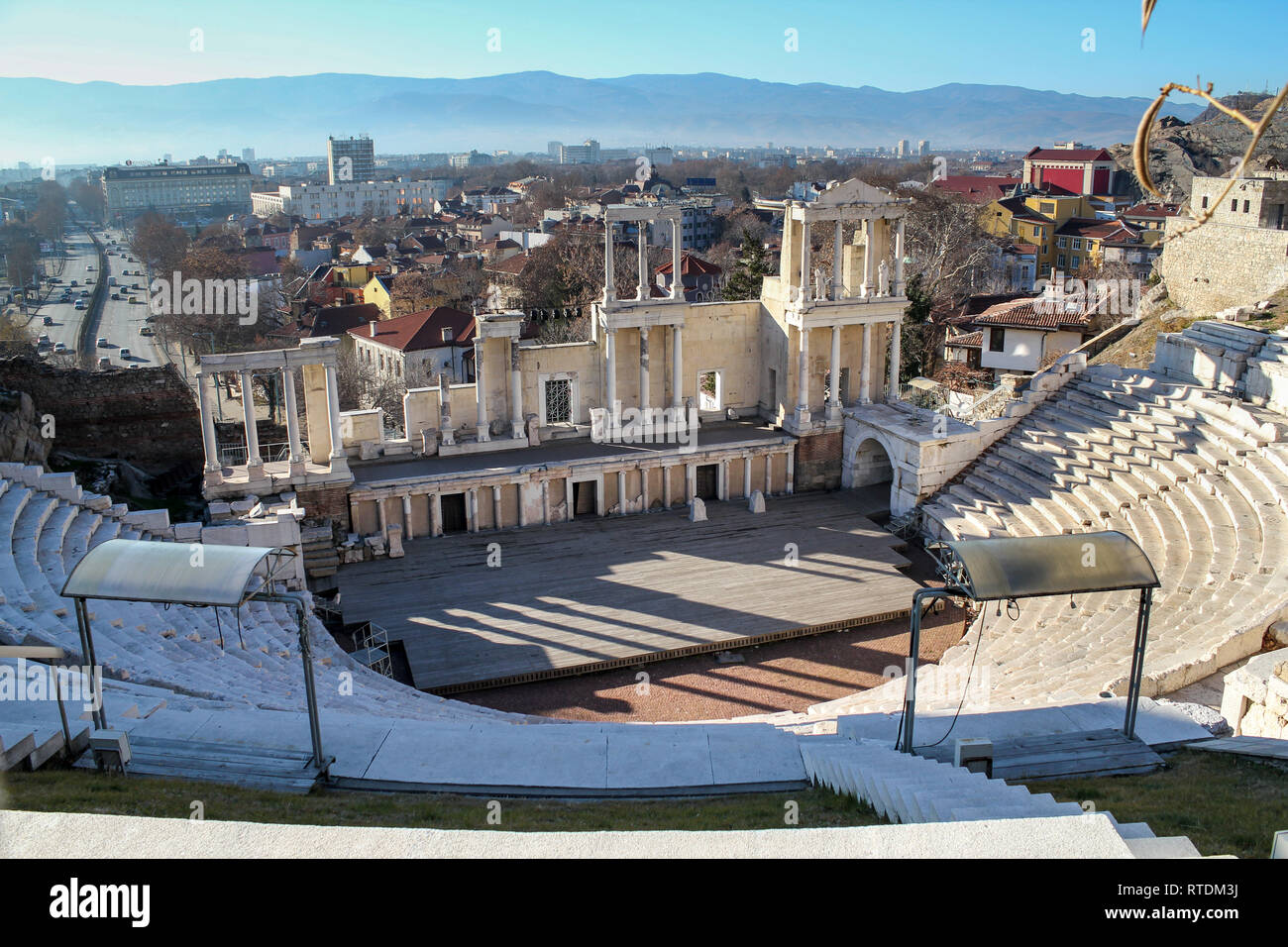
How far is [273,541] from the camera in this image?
18250 millimetres

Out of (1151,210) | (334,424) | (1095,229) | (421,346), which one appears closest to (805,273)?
(334,424)

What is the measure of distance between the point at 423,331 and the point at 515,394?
640 inches

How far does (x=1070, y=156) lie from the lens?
293 feet

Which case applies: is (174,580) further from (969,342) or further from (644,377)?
(969,342)

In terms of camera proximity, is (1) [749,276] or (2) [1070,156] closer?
(1) [749,276]

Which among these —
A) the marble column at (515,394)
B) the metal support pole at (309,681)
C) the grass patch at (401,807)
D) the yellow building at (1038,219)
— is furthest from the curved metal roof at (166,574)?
the yellow building at (1038,219)

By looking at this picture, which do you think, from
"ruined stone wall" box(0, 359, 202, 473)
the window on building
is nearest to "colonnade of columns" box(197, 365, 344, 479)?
"ruined stone wall" box(0, 359, 202, 473)

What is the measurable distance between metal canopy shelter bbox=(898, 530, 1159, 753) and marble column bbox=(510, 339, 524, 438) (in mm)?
15124

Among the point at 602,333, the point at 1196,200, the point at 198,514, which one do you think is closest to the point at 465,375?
the point at 602,333

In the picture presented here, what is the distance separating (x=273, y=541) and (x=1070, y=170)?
88005 millimetres

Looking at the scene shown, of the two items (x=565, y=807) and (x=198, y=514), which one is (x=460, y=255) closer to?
(x=198, y=514)

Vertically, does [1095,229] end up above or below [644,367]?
above

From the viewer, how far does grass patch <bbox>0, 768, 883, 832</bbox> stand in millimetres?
7270

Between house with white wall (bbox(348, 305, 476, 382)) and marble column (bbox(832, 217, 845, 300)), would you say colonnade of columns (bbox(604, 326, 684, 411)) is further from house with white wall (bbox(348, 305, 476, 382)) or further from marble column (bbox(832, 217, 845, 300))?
house with white wall (bbox(348, 305, 476, 382))
